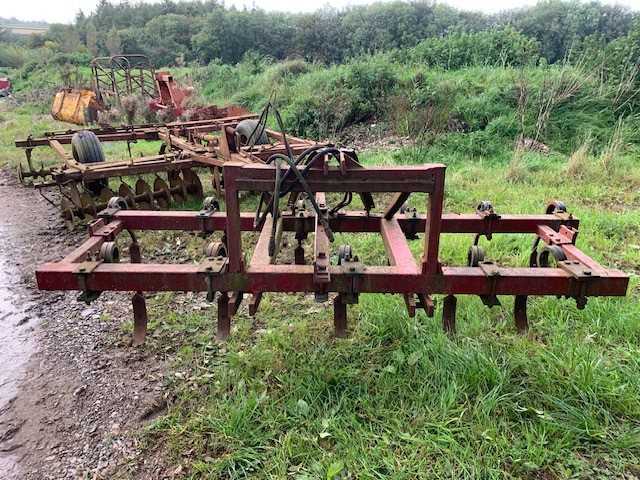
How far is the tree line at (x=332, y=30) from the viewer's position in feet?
72.7

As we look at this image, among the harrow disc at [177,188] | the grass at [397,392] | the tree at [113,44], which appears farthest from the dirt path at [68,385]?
the tree at [113,44]

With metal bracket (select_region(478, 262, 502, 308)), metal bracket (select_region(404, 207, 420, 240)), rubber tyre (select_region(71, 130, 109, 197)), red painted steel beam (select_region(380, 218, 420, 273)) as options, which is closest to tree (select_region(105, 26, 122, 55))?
rubber tyre (select_region(71, 130, 109, 197))

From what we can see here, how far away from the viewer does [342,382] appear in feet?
9.03

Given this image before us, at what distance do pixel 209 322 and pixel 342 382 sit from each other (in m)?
1.33

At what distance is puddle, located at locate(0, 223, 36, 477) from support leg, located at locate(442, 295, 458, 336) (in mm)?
2536

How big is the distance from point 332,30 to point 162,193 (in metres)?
23.7

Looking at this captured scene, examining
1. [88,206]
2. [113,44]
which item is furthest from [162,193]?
[113,44]

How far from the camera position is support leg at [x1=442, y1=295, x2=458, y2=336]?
2820 millimetres

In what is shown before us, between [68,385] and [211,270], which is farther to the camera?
[68,385]

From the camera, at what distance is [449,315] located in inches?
113

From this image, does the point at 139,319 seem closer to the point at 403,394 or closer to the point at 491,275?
the point at 403,394

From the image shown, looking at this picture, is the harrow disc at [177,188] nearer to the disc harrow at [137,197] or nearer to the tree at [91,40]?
the disc harrow at [137,197]

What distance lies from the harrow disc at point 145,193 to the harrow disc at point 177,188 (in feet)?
1.51

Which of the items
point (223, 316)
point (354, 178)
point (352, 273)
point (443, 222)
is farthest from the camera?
point (443, 222)
